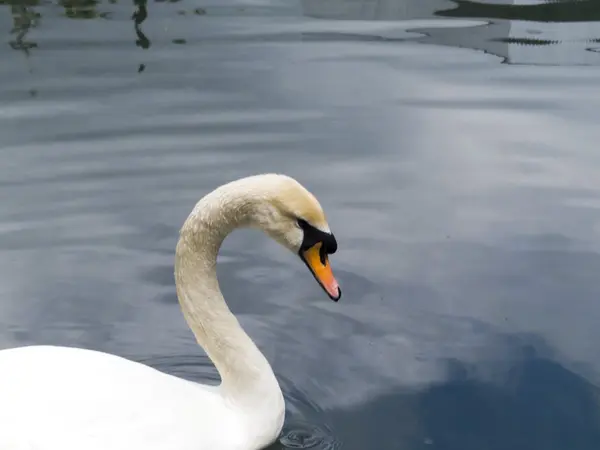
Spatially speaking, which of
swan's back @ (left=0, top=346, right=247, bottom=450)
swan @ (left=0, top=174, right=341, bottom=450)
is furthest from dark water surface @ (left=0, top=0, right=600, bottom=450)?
swan's back @ (left=0, top=346, right=247, bottom=450)

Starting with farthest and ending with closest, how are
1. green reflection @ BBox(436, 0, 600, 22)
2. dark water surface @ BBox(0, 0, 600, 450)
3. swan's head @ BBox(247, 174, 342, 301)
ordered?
1. green reflection @ BBox(436, 0, 600, 22)
2. dark water surface @ BBox(0, 0, 600, 450)
3. swan's head @ BBox(247, 174, 342, 301)

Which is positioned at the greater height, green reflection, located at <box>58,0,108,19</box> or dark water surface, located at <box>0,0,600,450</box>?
green reflection, located at <box>58,0,108,19</box>

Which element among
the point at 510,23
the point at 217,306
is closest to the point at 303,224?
the point at 217,306

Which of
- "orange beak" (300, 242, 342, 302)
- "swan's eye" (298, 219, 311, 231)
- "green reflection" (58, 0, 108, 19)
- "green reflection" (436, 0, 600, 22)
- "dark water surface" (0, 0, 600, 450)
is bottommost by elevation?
"dark water surface" (0, 0, 600, 450)

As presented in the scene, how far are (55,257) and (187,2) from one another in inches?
245

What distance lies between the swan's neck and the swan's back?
→ 0.22 metres

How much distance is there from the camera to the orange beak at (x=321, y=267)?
3.96m

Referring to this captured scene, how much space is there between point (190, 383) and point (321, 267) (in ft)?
2.23

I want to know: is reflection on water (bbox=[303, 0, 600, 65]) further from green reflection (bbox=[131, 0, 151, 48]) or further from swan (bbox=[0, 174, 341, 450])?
swan (bbox=[0, 174, 341, 450])

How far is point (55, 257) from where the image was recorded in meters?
5.70

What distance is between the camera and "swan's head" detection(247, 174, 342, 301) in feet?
12.6

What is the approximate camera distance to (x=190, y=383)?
3.98 metres

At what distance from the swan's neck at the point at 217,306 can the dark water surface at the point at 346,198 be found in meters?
0.28

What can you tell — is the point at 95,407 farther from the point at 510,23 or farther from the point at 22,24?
the point at 510,23
